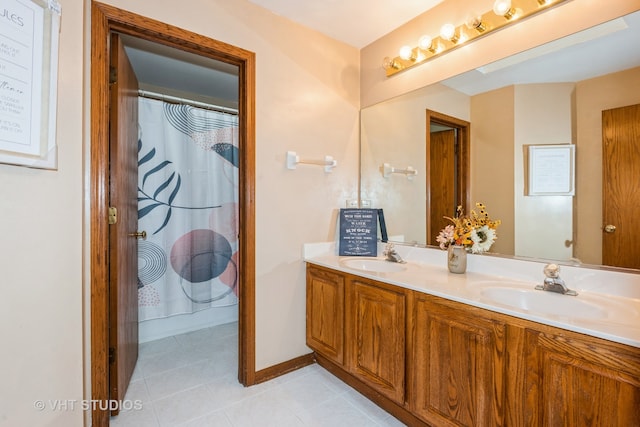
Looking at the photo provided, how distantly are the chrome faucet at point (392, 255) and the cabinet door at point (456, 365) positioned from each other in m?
0.58

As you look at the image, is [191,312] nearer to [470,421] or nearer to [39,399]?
[39,399]

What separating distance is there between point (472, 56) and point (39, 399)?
99.8 inches

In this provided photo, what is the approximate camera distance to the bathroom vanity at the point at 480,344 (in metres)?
0.89

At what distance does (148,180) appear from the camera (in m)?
2.47

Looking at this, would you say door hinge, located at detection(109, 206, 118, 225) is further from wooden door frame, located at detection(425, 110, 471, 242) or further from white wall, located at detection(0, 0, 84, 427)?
wooden door frame, located at detection(425, 110, 471, 242)

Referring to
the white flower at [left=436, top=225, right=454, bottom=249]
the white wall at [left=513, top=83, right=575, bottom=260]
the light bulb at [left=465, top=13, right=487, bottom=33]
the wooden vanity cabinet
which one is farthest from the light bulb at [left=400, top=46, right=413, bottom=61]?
the wooden vanity cabinet

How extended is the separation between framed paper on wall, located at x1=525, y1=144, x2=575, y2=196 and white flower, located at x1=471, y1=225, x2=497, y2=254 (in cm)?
27

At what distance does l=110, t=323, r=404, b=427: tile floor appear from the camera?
1571mm

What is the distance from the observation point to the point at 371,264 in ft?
6.66

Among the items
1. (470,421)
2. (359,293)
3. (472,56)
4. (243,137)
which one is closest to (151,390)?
(359,293)

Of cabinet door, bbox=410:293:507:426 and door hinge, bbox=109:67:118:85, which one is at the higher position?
door hinge, bbox=109:67:118:85

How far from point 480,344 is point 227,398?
1.45m

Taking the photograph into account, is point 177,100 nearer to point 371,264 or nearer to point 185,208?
point 185,208

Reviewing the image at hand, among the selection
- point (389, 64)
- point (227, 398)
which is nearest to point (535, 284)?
point (389, 64)
